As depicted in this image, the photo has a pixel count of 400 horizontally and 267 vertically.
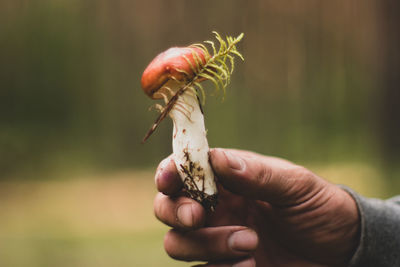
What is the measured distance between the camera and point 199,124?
3.34ft

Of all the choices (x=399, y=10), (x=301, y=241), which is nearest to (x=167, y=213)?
(x=301, y=241)

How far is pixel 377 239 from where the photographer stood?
52.7 inches

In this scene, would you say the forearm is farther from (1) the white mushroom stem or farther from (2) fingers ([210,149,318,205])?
(1) the white mushroom stem

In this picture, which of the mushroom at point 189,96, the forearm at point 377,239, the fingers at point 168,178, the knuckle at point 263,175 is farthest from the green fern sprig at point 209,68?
the forearm at point 377,239

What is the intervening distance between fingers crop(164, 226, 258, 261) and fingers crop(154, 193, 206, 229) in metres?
0.08

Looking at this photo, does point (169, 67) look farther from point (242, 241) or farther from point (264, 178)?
point (242, 241)

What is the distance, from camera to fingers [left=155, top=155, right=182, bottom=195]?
3.49 ft

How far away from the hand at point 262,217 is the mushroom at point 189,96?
0.04 metres

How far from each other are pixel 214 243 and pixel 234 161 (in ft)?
0.92

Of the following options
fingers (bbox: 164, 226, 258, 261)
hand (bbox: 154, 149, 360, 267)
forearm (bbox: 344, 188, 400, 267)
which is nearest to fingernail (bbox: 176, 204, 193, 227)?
hand (bbox: 154, 149, 360, 267)

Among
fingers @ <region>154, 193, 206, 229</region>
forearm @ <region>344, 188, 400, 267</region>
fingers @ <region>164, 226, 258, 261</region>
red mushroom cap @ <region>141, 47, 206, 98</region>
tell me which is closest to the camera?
red mushroom cap @ <region>141, 47, 206, 98</region>

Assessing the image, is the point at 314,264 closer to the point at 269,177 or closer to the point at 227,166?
the point at 269,177

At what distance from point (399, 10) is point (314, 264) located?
13.5 feet

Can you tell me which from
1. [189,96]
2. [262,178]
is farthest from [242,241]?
[189,96]
